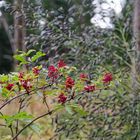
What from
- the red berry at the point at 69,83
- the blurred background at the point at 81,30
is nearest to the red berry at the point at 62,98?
the red berry at the point at 69,83

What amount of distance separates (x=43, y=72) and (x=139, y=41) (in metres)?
1.50

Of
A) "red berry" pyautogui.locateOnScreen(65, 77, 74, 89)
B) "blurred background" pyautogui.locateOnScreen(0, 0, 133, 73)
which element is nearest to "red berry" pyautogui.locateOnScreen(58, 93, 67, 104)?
"red berry" pyautogui.locateOnScreen(65, 77, 74, 89)

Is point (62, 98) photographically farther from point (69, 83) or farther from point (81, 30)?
point (81, 30)

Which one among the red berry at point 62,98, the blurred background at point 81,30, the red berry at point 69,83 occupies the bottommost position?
the red berry at point 62,98

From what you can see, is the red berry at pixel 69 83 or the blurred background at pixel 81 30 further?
the blurred background at pixel 81 30

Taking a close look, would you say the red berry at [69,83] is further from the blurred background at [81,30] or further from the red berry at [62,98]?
the blurred background at [81,30]

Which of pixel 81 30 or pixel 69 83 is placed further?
pixel 81 30

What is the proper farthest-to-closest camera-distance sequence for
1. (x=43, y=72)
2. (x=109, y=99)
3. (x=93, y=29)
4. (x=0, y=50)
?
(x=0, y=50) < (x=93, y=29) < (x=109, y=99) < (x=43, y=72)

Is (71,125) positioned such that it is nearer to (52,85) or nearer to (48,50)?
(48,50)

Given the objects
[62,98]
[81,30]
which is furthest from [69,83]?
[81,30]

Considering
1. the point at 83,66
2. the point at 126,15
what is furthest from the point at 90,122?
the point at 126,15

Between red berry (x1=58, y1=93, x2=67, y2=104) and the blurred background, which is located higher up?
the blurred background

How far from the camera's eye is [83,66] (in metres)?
3.50

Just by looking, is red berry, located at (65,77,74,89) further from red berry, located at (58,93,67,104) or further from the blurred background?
the blurred background
